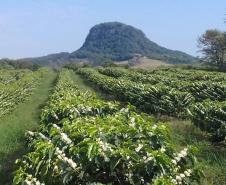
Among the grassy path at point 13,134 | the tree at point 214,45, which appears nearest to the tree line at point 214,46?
the tree at point 214,45

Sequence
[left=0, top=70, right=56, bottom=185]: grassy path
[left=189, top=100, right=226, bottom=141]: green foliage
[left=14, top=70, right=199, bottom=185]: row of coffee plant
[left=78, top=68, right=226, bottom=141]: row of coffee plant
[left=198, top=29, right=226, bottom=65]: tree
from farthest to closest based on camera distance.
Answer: [left=198, top=29, right=226, bottom=65]: tree → [left=78, top=68, right=226, bottom=141]: row of coffee plant → [left=189, top=100, right=226, bottom=141]: green foliage → [left=0, top=70, right=56, bottom=185]: grassy path → [left=14, top=70, right=199, bottom=185]: row of coffee plant

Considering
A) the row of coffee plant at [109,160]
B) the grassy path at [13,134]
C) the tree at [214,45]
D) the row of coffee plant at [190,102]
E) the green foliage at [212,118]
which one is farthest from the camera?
the tree at [214,45]

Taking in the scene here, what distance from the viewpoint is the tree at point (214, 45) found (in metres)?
84.3

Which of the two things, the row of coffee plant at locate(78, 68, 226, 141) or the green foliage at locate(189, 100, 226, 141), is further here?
the row of coffee plant at locate(78, 68, 226, 141)

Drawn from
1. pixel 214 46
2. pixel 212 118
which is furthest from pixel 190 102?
pixel 214 46

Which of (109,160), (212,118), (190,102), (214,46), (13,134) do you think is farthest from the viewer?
(214,46)

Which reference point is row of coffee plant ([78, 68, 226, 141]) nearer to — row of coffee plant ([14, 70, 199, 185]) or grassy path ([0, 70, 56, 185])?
grassy path ([0, 70, 56, 185])

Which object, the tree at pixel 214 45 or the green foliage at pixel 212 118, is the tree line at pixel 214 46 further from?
the green foliage at pixel 212 118

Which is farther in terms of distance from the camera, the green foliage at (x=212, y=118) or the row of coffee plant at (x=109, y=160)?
the green foliage at (x=212, y=118)

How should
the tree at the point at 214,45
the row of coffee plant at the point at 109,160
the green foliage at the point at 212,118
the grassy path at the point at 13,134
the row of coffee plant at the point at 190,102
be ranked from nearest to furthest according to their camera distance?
the row of coffee plant at the point at 109,160
the grassy path at the point at 13,134
the green foliage at the point at 212,118
the row of coffee plant at the point at 190,102
the tree at the point at 214,45

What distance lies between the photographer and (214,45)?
284 feet

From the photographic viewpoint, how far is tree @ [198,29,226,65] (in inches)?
3319

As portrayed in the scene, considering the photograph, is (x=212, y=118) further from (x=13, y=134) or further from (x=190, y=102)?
(x=13, y=134)

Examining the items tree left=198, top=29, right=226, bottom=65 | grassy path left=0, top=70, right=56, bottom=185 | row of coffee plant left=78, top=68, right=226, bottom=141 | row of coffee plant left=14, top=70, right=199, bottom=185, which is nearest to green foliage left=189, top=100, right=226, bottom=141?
row of coffee plant left=78, top=68, right=226, bottom=141
